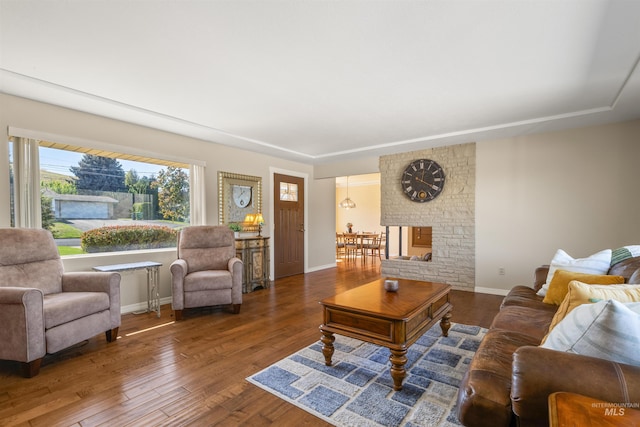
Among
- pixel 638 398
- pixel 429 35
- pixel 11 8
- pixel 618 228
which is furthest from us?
pixel 618 228

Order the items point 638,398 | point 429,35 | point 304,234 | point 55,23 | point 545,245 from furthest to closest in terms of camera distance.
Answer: point 304,234 < point 545,245 < point 429,35 < point 55,23 < point 638,398

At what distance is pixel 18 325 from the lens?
7.07 feet

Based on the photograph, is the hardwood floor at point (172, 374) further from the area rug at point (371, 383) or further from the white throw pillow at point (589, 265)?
the white throw pillow at point (589, 265)

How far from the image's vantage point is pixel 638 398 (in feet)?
3.04

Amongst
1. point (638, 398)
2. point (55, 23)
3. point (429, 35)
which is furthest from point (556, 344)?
point (55, 23)

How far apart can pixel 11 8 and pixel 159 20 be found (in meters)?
0.86

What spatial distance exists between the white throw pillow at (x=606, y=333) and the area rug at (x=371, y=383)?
0.88 m

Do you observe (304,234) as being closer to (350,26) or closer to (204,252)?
(204,252)

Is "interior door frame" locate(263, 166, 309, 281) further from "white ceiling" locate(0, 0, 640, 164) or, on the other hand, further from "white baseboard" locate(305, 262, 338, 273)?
"white ceiling" locate(0, 0, 640, 164)

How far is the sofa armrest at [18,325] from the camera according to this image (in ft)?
7.06

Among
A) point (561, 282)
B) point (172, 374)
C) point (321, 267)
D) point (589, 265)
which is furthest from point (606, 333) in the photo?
point (321, 267)

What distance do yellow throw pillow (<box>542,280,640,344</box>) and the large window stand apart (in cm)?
435

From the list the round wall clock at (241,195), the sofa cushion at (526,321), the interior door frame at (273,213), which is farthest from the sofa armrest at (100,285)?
the sofa cushion at (526,321)

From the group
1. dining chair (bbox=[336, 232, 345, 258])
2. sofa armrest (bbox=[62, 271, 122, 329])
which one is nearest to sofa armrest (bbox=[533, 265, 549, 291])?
sofa armrest (bbox=[62, 271, 122, 329])
